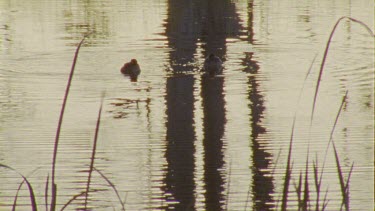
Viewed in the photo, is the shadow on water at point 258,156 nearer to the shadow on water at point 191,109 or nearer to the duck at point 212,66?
the shadow on water at point 191,109

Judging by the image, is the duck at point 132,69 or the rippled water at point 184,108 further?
the duck at point 132,69

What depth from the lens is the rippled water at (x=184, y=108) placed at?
25.7 feet

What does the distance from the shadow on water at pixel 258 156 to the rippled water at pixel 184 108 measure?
18mm

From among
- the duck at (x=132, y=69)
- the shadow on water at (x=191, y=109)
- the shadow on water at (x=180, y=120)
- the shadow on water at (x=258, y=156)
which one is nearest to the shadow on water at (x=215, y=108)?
the shadow on water at (x=191, y=109)

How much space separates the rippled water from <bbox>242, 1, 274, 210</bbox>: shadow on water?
2 cm

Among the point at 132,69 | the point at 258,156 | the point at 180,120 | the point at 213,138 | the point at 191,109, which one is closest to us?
the point at 258,156

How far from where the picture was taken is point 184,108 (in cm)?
1191

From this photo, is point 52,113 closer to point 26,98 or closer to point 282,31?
point 26,98

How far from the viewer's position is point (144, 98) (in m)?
12.7

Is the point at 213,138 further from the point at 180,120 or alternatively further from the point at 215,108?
the point at 215,108

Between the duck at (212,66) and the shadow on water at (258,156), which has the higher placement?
the shadow on water at (258,156)

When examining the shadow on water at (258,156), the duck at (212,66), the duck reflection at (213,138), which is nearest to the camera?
the shadow on water at (258,156)

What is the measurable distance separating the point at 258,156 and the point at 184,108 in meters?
2.99

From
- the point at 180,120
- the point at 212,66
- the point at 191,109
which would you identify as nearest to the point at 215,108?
the point at 191,109
